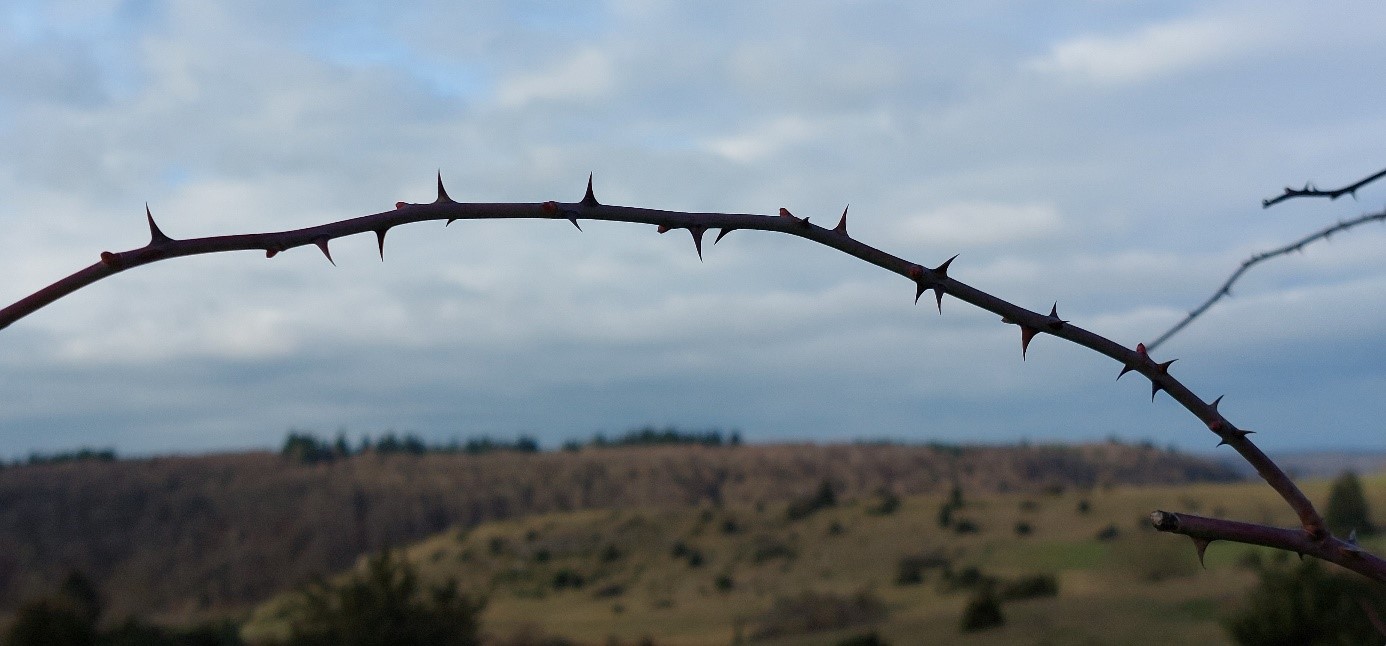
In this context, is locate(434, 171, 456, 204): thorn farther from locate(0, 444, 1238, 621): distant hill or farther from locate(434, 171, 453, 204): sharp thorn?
locate(0, 444, 1238, 621): distant hill

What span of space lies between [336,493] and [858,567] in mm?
32872

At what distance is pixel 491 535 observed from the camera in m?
60.9

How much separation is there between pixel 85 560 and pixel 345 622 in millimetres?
40852

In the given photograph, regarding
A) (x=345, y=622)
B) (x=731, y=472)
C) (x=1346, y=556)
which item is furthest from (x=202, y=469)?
(x=1346, y=556)

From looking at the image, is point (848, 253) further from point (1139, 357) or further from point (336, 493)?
point (336, 493)

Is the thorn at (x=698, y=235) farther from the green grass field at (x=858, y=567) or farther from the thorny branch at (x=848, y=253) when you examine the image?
the green grass field at (x=858, y=567)

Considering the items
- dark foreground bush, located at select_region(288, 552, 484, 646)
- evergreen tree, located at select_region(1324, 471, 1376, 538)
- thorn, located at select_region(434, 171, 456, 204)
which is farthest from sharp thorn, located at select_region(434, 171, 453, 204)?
evergreen tree, located at select_region(1324, 471, 1376, 538)

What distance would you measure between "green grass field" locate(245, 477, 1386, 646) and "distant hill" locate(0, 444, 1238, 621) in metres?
6.40

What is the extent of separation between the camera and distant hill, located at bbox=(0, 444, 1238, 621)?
57438 millimetres

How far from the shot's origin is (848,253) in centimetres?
144

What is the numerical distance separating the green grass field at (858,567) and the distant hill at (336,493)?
640 centimetres

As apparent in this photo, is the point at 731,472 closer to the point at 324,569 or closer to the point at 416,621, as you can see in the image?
the point at 324,569

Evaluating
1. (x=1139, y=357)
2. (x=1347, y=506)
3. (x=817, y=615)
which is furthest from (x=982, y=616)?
(x=1139, y=357)

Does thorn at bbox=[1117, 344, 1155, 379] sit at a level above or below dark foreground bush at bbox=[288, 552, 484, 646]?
above
